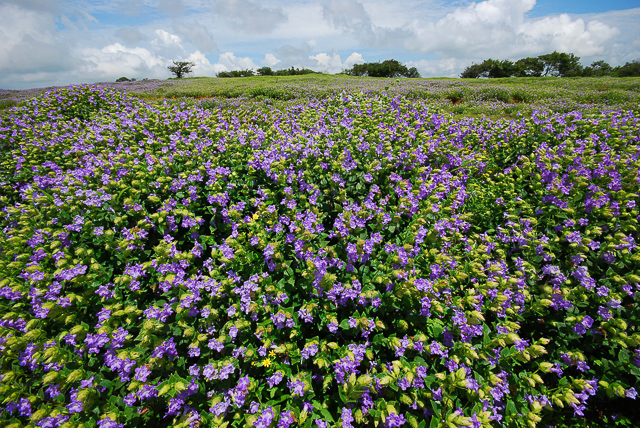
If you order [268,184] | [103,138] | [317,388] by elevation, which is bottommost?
[317,388]

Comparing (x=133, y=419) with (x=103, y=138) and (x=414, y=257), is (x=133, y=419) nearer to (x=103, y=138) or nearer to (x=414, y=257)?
(x=414, y=257)

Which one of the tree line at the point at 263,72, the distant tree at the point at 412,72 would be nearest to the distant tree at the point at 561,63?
the distant tree at the point at 412,72

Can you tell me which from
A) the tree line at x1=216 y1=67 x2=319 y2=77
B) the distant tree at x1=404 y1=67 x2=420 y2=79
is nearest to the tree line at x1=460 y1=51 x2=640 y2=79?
the distant tree at x1=404 y1=67 x2=420 y2=79

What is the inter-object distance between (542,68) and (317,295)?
9187 cm

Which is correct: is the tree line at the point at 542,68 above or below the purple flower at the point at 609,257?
above

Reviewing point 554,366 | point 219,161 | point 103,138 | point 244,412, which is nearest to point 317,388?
point 244,412

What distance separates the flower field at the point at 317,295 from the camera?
94.4 inches

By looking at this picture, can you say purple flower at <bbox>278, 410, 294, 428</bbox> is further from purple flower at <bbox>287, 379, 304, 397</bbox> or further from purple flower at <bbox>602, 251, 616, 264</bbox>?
purple flower at <bbox>602, 251, 616, 264</bbox>

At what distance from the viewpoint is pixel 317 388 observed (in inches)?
106

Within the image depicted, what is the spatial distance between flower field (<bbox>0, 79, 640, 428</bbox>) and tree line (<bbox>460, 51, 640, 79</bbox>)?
239 ft

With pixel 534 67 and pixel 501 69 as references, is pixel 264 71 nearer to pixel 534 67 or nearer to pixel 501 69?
pixel 501 69

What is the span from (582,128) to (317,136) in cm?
565

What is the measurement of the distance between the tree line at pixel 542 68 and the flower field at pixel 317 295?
72698 mm

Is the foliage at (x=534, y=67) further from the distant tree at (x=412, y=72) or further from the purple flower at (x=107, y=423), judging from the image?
the purple flower at (x=107, y=423)
